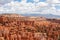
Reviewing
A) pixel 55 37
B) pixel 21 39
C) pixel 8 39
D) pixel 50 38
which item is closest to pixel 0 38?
pixel 8 39

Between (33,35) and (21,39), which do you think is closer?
(21,39)

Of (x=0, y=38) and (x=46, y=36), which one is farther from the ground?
(x=0, y=38)

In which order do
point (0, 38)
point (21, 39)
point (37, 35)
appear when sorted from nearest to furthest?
point (0, 38), point (21, 39), point (37, 35)

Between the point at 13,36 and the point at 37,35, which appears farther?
the point at 37,35

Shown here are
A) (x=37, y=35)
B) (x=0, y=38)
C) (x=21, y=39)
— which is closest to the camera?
(x=0, y=38)

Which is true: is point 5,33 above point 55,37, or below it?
above

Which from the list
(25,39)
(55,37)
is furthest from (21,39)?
(55,37)

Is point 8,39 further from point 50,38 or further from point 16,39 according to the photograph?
point 50,38

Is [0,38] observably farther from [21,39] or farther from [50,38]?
[50,38]
